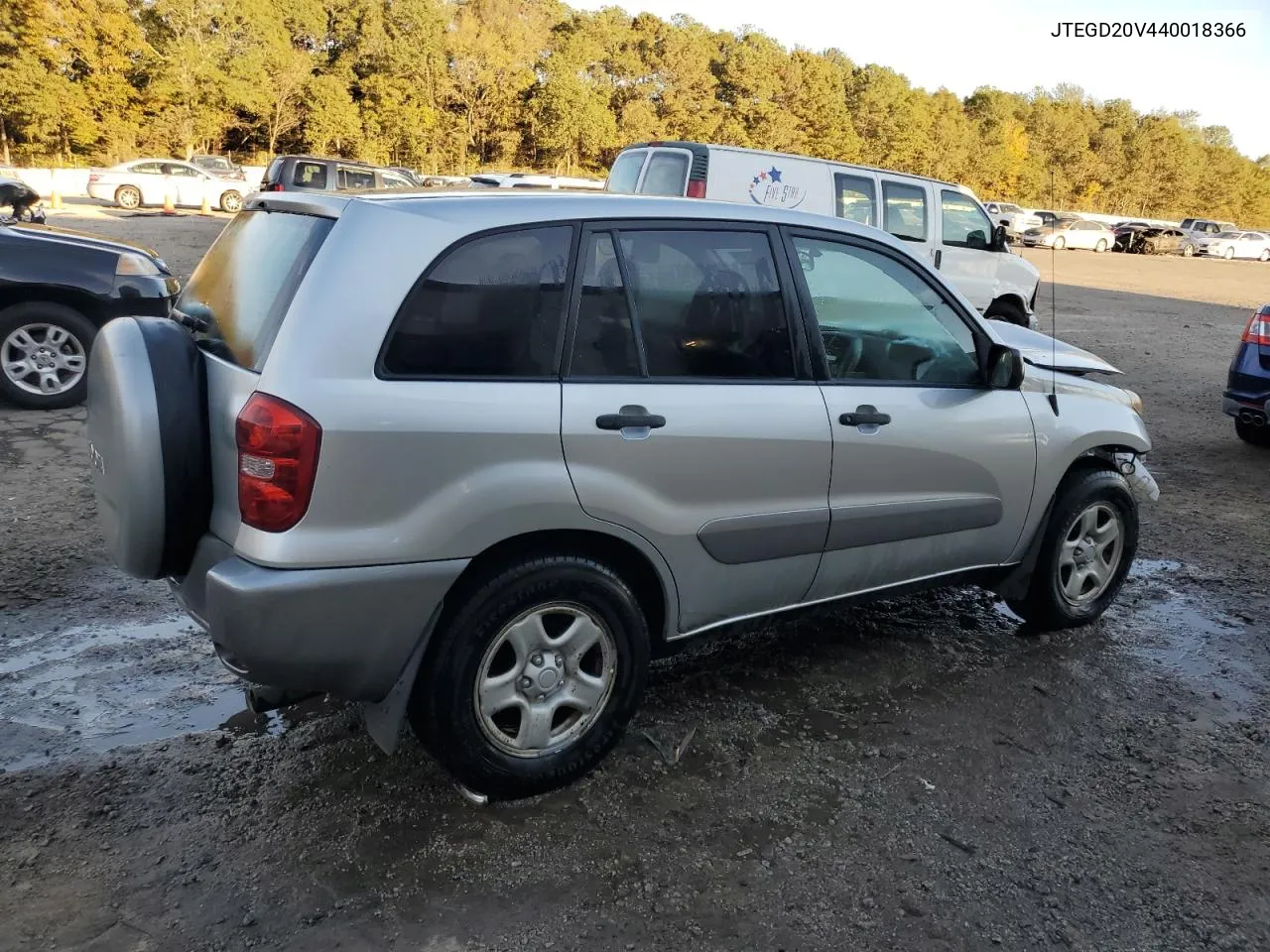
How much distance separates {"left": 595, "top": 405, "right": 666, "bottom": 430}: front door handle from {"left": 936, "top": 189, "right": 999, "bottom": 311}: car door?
31.9 ft

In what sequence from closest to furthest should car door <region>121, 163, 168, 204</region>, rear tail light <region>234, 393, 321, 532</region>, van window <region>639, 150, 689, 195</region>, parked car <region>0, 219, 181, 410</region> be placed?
1. rear tail light <region>234, 393, 321, 532</region>
2. parked car <region>0, 219, 181, 410</region>
3. van window <region>639, 150, 689, 195</region>
4. car door <region>121, 163, 168, 204</region>

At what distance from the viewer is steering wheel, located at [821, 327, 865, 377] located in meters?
3.48

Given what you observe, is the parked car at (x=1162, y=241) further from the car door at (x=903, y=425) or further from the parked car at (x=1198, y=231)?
the car door at (x=903, y=425)

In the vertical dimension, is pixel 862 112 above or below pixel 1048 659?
above

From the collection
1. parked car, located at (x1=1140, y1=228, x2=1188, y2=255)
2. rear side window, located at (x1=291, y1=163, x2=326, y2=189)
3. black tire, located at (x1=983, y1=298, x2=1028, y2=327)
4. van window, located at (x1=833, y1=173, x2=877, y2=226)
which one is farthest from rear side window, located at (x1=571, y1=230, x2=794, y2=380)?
parked car, located at (x1=1140, y1=228, x2=1188, y2=255)

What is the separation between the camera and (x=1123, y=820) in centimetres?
305

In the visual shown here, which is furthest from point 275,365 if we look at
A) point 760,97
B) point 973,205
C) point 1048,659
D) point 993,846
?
point 760,97

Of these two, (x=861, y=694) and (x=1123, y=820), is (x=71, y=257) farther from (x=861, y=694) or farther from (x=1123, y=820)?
(x=1123, y=820)

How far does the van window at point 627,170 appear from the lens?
10742mm

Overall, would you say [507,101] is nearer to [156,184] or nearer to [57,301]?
[156,184]

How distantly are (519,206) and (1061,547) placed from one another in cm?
269

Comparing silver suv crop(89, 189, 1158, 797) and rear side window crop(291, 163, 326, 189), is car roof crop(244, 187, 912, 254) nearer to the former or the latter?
silver suv crop(89, 189, 1158, 797)

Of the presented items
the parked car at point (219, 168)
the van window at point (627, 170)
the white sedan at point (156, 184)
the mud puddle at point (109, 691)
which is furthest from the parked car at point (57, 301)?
the parked car at point (219, 168)

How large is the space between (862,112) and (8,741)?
256 ft
